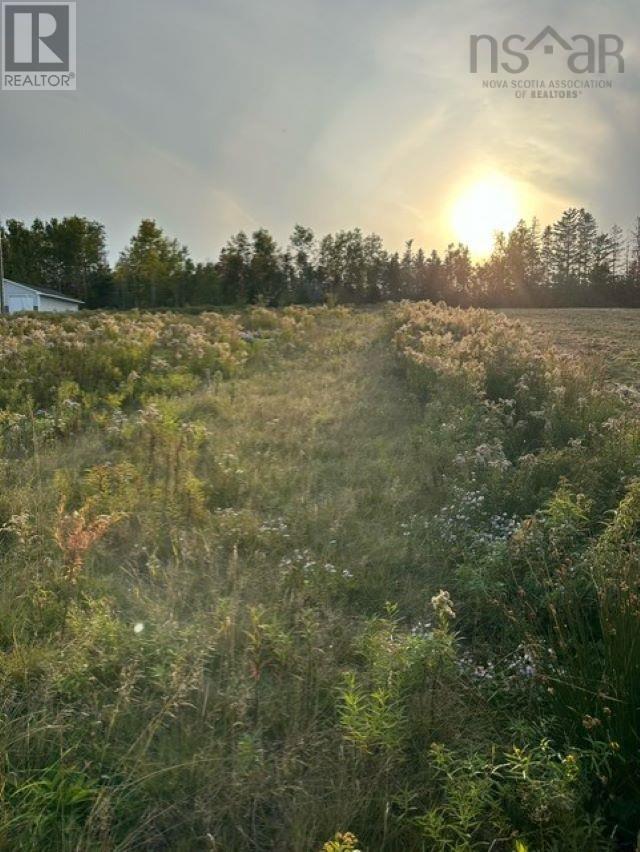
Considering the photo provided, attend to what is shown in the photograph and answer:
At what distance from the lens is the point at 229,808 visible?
1.91 meters

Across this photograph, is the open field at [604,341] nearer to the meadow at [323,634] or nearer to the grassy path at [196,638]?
the meadow at [323,634]

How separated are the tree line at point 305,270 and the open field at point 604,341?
87.4 ft

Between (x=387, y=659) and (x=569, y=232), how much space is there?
199ft

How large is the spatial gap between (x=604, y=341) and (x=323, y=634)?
13.2m

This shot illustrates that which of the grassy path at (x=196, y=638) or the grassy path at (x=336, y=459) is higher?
the grassy path at (x=336, y=459)

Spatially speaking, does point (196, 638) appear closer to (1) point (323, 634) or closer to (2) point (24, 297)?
(1) point (323, 634)

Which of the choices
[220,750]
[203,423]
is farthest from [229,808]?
[203,423]

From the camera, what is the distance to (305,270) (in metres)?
52.1

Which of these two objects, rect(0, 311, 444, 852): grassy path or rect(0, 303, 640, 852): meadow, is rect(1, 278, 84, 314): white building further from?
rect(0, 311, 444, 852): grassy path

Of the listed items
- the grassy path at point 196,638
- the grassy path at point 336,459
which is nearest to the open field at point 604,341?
the grassy path at point 336,459

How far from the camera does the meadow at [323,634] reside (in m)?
1.85

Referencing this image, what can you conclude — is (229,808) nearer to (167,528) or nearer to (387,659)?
(387,659)

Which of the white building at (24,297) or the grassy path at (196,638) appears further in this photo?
the white building at (24,297)

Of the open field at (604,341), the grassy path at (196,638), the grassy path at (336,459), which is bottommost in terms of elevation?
the grassy path at (196,638)
